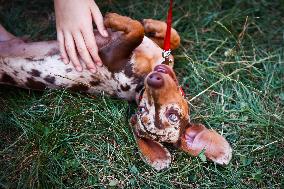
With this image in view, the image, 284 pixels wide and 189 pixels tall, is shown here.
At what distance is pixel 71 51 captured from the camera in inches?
91.6

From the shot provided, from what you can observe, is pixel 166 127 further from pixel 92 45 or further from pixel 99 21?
pixel 99 21

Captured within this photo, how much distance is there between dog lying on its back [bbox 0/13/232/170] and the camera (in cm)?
208

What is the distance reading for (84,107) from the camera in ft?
8.04

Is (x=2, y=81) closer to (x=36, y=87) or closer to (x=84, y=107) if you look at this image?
(x=36, y=87)

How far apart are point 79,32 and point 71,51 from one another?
104 millimetres

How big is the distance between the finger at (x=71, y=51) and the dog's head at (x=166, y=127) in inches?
15.6

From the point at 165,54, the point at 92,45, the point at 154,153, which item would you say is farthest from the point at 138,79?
the point at 154,153

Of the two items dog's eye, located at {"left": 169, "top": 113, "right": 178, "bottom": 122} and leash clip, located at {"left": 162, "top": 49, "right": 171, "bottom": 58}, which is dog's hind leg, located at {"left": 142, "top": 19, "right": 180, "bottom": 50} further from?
dog's eye, located at {"left": 169, "top": 113, "right": 178, "bottom": 122}

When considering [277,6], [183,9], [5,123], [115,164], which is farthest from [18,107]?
[277,6]

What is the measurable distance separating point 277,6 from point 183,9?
0.62 meters

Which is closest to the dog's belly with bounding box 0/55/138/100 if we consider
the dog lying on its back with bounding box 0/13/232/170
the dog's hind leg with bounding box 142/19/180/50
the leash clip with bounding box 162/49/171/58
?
the dog lying on its back with bounding box 0/13/232/170

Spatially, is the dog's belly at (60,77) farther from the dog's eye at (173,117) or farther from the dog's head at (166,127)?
the dog's eye at (173,117)

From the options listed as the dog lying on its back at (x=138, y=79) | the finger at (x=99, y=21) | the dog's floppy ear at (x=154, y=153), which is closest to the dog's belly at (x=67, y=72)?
the dog lying on its back at (x=138, y=79)

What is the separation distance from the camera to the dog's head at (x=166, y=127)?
2037mm
